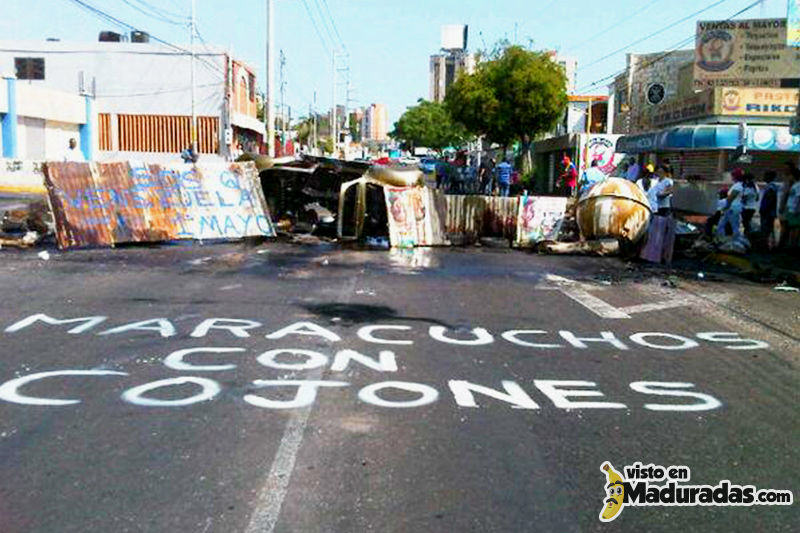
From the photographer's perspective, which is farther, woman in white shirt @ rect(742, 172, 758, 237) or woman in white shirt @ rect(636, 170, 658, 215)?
woman in white shirt @ rect(636, 170, 658, 215)

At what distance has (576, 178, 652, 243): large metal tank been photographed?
52.8ft

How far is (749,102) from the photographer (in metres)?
28.0

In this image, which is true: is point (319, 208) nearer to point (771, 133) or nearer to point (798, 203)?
point (798, 203)

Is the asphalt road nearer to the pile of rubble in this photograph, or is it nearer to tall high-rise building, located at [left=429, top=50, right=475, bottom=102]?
the pile of rubble

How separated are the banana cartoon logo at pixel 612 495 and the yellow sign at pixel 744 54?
30.9 meters

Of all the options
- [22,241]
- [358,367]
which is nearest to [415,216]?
[22,241]

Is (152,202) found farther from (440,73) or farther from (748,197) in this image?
(440,73)

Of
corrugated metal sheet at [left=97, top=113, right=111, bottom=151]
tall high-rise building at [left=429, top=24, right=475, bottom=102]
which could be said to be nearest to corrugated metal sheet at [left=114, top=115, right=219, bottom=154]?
corrugated metal sheet at [left=97, top=113, right=111, bottom=151]

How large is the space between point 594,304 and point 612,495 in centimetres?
624

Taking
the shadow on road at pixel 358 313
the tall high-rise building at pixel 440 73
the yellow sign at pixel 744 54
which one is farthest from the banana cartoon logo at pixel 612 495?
the tall high-rise building at pixel 440 73

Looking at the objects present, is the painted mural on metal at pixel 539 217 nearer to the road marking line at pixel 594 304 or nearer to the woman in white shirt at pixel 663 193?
the woman in white shirt at pixel 663 193

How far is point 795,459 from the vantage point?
4.85 meters

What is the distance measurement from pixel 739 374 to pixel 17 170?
1224 inches

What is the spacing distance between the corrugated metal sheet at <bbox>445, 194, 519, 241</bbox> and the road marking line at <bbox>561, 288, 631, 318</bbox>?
6118 millimetres
